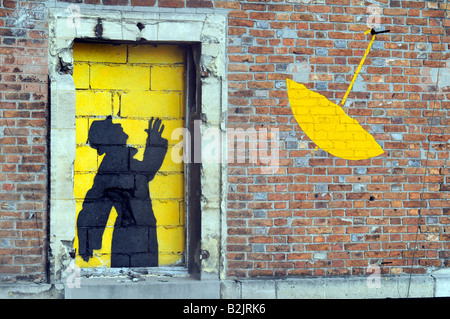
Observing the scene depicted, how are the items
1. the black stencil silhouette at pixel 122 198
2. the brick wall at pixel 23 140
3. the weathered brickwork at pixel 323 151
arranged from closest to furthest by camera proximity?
the brick wall at pixel 23 140 → the weathered brickwork at pixel 323 151 → the black stencil silhouette at pixel 122 198

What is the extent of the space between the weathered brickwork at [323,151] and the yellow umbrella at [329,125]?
0.18 ft

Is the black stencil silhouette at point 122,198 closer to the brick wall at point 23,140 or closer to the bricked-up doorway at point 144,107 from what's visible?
the bricked-up doorway at point 144,107

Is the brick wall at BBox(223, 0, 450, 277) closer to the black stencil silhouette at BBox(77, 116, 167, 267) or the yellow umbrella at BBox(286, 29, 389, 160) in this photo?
the yellow umbrella at BBox(286, 29, 389, 160)

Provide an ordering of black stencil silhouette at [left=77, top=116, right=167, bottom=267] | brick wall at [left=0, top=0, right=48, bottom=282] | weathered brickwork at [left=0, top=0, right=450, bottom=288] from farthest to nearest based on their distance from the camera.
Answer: black stencil silhouette at [left=77, top=116, right=167, bottom=267] → weathered brickwork at [left=0, top=0, right=450, bottom=288] → brick wall at [left=0, top=0, right=48, bottom=282]

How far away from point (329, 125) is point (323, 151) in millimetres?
236

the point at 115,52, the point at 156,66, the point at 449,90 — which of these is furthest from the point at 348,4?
the point at 115,52

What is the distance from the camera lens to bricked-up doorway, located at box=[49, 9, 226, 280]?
4660 millimetres

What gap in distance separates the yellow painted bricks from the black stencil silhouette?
45 millimetres

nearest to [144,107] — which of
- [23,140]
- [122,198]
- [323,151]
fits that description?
[122,198]

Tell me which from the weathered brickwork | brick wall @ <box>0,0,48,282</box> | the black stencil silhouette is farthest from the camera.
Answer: the black stencil silhouette

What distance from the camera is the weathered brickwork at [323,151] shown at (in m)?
4.82

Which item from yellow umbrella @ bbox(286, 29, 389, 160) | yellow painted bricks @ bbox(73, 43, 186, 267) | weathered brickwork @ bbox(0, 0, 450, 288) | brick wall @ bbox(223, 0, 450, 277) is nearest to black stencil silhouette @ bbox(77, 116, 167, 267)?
yellow painted bricks @ bbox(73, 43, 186, 267)

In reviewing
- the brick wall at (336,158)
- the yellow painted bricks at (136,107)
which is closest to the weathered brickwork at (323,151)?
the brick wall at (336,158)

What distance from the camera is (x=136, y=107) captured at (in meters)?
4.98
